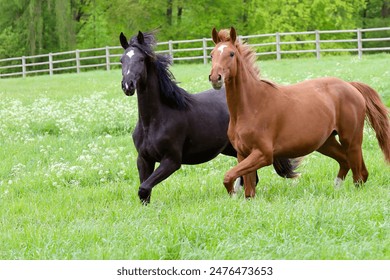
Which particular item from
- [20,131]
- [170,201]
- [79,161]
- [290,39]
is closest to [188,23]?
[290,39]

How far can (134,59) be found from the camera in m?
8.17

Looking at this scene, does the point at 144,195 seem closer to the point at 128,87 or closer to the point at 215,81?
the point at 128,87

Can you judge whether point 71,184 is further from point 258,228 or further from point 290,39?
point 290,39

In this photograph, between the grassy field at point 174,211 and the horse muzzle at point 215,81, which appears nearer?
the grassy field at point 174,211

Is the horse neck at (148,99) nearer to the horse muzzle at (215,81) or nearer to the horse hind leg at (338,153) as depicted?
the horse muzzle at (215,81)

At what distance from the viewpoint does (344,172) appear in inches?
352

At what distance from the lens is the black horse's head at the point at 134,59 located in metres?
7.92

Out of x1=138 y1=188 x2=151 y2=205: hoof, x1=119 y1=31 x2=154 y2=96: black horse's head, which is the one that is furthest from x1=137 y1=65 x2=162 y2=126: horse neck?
x1=138 y1=188 x2=151 y2=205: hoof

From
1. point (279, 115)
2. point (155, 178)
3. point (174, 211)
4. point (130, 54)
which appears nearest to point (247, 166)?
point (279, 115)

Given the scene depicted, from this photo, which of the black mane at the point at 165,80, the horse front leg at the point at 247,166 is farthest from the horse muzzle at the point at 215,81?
the black mane at the point at 165,80

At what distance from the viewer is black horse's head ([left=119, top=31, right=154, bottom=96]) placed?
7.92 meters

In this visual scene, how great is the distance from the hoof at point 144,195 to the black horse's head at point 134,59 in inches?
44.4

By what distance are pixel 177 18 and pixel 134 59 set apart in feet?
148

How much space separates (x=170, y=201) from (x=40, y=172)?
3263 mm
